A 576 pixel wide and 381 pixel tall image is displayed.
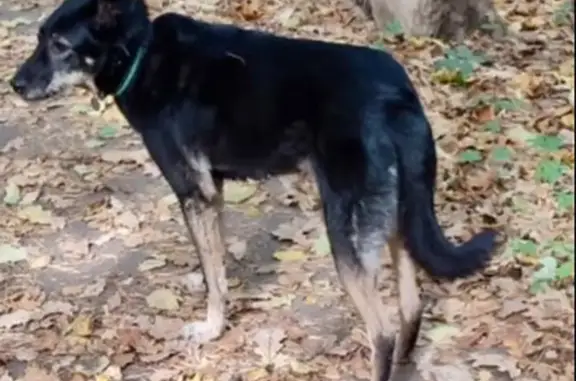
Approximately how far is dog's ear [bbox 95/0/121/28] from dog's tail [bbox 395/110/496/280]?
1.30 metres

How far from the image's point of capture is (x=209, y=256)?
4.69 meters

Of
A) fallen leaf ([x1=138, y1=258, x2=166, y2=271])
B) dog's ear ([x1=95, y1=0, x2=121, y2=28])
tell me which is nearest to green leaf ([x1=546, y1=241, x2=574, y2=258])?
fallen leaf ([x1=138, y1=258, x2=166, y2=271])

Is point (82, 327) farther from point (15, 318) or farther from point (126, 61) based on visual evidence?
point (126, 61)

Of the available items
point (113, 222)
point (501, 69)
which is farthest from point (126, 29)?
point (501, 69)

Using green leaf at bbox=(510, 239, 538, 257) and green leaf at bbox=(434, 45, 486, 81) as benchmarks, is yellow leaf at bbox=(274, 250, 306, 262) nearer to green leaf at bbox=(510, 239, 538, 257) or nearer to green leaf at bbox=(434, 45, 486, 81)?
green leaf at bbox=(510, 239, 538, 257)

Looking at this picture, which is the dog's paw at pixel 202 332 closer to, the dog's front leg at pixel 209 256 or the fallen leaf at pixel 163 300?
the dog's front leg at pixel 209 256

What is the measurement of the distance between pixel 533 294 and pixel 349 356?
935 millimetres

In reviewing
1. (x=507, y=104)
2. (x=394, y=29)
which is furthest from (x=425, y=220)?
(x=394, y=29)

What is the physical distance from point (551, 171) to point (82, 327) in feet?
8.63

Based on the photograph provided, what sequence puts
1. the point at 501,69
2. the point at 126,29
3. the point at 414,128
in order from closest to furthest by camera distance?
the point at 414,128, the point at 126,29, the point at 501,69

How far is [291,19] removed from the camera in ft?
28.5

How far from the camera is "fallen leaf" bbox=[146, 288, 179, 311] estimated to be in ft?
16.5

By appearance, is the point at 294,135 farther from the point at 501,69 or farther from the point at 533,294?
the point at 501,69

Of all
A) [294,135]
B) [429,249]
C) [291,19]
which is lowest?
[291,19]
